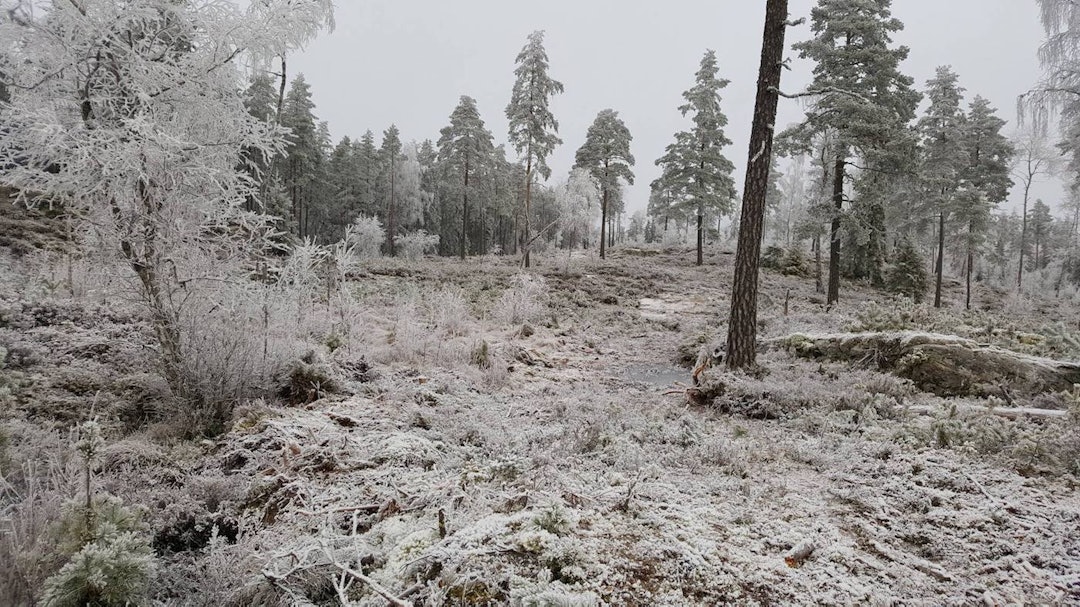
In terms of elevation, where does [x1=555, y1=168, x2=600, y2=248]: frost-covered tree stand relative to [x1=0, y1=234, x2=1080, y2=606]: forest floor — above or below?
above

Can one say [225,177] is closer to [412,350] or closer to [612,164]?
[412,350]

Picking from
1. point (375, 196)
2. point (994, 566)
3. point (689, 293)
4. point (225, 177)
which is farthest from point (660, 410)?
point (375, 196)

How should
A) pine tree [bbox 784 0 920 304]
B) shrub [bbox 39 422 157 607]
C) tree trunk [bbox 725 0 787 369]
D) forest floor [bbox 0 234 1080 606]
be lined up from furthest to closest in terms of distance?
pine tree [bbox 784 0 920 304] → tree trunk [bbox 725 0 787 369] → forest floor [bbox 0 234 1080 606] → shrub [bbox 39 422 157 607]

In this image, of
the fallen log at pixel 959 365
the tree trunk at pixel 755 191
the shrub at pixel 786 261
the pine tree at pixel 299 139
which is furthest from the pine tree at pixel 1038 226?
the pine tree at pixel 299 139

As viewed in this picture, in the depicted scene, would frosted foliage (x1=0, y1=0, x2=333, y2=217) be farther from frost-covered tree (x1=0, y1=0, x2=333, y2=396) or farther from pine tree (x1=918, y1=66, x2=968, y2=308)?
pine tree (x1=918, y1=66, x2=968, y2=308)

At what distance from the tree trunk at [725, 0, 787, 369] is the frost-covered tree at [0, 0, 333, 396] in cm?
625

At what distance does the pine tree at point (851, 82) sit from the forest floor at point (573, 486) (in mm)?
9666

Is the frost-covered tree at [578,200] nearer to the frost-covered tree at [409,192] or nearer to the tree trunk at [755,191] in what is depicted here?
the frost-covered tree at [409,192]

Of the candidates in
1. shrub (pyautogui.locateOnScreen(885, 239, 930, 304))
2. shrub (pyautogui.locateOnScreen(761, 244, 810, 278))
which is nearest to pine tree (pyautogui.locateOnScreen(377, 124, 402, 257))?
shrub (pyautogui.locateOnScreen(761, 244, 810, 278))

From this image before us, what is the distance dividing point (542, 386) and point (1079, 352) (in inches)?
281

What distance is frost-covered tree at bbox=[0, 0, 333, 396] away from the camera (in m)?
Result: 3.91

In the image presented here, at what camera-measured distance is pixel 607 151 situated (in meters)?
32.5

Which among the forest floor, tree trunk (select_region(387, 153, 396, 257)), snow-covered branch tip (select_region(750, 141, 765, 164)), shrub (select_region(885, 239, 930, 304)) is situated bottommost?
the forest floor

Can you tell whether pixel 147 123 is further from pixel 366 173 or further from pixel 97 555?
pixel 366 173
